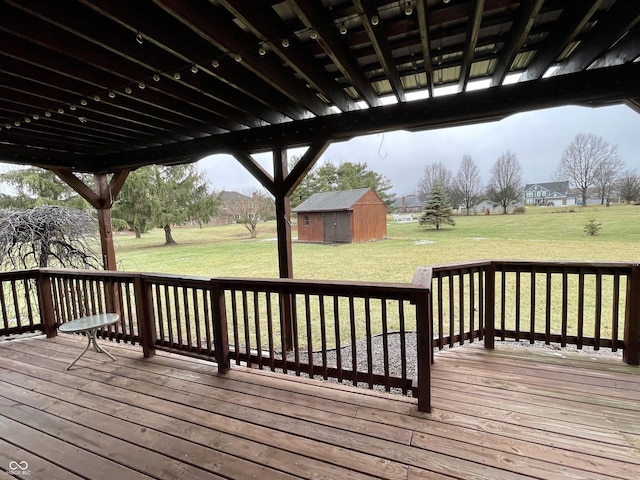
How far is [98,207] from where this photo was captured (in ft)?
17.2

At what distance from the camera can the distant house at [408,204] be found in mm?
7222

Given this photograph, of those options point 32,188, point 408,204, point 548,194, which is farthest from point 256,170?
point 32,188

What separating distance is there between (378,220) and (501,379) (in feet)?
22.7

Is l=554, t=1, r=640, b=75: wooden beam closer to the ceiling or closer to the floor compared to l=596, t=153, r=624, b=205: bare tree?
closer to the ceiling

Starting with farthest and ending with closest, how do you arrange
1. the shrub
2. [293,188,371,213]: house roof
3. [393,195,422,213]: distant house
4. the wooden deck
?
1. [293,188,371,213]: house roof
2. [393,195,422,213]: distant house
3. the shrub
4. the wooden deck

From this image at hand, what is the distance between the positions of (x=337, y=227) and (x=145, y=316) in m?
7.50

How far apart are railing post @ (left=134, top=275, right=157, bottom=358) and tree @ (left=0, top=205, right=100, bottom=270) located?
2896 mm

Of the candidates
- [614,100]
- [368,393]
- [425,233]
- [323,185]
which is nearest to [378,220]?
[425,233]

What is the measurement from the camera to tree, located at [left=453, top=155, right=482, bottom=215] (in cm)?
617

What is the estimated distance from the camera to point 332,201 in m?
9.58

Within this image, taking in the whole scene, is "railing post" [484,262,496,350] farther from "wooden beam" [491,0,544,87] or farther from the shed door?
the shed door

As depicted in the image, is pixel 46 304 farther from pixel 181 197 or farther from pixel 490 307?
pixel 181 197

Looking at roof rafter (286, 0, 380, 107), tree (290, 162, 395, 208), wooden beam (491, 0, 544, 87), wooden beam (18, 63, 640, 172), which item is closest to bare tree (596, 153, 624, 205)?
wooden beam (18, 63, 640, 172)

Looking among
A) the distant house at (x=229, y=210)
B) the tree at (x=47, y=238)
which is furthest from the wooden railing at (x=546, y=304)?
the distant house at (x=229, y=210)
